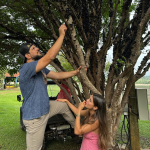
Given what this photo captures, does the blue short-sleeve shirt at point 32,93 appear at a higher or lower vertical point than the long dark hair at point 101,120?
higher

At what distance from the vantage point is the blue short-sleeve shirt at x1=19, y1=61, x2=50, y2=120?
1.98 metres

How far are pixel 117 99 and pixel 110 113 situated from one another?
0.30 m

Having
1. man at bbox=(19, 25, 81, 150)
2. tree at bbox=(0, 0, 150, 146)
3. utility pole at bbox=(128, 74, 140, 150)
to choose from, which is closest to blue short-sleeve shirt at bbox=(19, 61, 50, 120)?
man at bbox=(19, 25, 81, 150)

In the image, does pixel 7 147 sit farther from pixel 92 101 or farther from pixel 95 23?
pixel 95 23

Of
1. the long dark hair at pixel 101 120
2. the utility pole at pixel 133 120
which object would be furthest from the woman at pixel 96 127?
the utility pole at pixel 133 120

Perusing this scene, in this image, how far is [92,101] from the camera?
2369 millimetres

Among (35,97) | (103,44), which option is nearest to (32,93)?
(35,97)

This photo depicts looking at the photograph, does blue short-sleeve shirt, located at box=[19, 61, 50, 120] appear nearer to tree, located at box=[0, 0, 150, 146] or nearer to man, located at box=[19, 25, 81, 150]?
man, located at box=[19, 25, 81, 150]

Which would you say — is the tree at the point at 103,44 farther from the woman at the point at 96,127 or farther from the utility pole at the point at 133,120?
the utility pole at the point at 133,120

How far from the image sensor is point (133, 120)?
380cm

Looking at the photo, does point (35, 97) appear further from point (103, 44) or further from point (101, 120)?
point (103, 44)

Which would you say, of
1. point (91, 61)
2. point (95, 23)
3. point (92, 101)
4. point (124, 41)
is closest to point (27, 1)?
point (95, 23)

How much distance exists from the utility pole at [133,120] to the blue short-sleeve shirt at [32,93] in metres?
2.46

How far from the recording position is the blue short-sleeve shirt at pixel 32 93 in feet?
6.50
